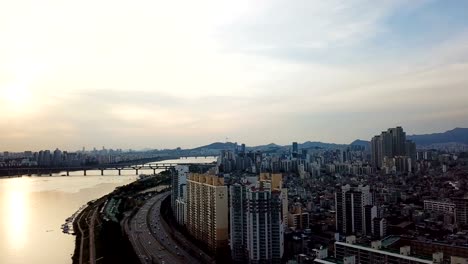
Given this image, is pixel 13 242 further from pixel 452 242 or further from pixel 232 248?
pixel 452 242

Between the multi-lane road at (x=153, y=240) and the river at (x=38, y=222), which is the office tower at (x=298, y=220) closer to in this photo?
the multi-lane road at (x=153, y=240)

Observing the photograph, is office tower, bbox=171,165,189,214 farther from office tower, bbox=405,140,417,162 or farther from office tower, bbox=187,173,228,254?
office tower, bbox=405,140,417,162

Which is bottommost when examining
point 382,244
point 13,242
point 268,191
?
point 13,242

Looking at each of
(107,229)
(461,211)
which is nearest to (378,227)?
(461,211)

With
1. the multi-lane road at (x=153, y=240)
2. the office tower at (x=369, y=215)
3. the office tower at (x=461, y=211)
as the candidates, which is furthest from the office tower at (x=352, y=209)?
the multi-lane road at (x=153, y=240)

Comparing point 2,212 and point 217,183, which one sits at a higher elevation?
point 217,183

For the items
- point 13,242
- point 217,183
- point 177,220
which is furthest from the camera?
point 177,220

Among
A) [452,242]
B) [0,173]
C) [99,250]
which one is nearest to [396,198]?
[452,242]
